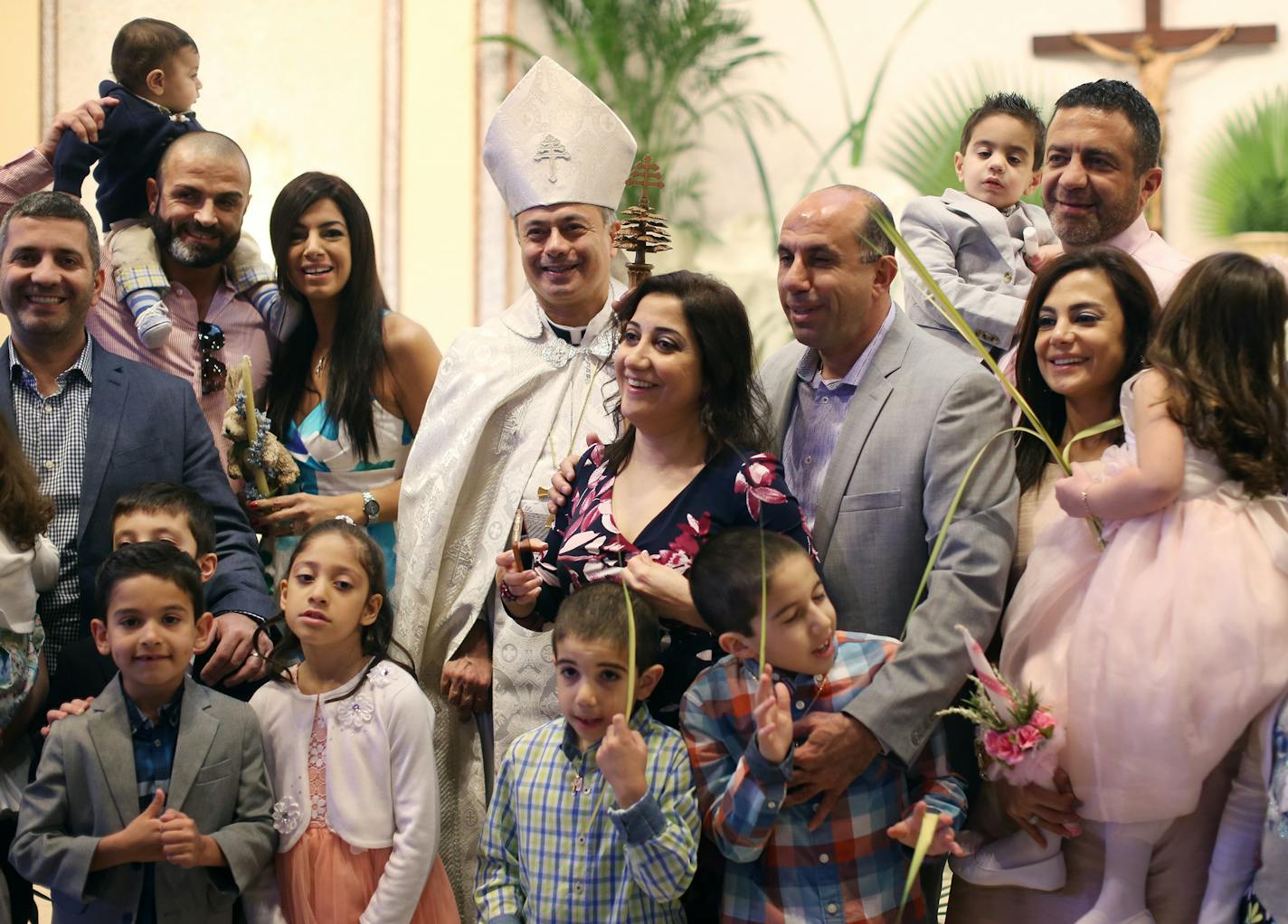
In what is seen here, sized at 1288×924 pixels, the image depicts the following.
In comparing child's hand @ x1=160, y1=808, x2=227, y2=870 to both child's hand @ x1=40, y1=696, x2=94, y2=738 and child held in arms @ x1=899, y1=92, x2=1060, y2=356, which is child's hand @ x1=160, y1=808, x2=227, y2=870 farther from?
child held in arms @ x1=899, y1=92, x2=1060, y2=356

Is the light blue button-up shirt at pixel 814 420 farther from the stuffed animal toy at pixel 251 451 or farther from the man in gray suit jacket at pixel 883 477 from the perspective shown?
the stuffed animal toy at pixel 251 451

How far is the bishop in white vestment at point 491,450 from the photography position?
141 inches

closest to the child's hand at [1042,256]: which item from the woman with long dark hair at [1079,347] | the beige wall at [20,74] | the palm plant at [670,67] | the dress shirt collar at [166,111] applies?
the woman with long dark hair at [1079,347]

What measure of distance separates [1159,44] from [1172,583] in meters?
4.97

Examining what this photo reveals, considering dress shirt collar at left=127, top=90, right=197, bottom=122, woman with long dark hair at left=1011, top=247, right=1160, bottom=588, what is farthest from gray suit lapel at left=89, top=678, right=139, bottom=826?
dress shirt collar at left=127, top=90, right=197, bottom=122

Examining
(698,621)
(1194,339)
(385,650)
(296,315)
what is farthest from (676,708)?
(296,315)

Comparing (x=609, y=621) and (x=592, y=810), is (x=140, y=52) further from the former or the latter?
(x=592, y=810)

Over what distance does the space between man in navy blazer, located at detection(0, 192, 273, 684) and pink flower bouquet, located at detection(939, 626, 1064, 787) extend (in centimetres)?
156

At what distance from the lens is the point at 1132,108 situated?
3486 mm

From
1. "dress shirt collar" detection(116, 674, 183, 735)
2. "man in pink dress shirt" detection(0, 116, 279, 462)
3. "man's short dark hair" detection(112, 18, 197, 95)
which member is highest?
"man's short dark hair" detection(112, 18, 197, 95)

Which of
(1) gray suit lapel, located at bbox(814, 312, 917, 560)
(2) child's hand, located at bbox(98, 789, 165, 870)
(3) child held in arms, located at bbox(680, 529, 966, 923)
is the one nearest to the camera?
(3) child held in arms, located at bbox(680, 529, 966, 923)

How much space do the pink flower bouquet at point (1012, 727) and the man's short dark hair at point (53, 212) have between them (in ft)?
6.96

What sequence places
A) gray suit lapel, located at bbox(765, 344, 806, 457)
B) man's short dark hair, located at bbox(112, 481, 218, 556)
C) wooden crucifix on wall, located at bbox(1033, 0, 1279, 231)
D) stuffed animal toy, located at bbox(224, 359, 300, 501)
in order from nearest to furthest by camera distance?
gray suit lapel, located at bbox(765, 344, 806, 457), man's short dark hair, located at bbox(112, 481, 218, 556), stuffed animal toy, located at bbox(224, 359, 300, 501), wooden crucifix on wall, located at bbox(1033, 0, 1279, 231)

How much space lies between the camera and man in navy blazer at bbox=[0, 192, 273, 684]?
338cm
